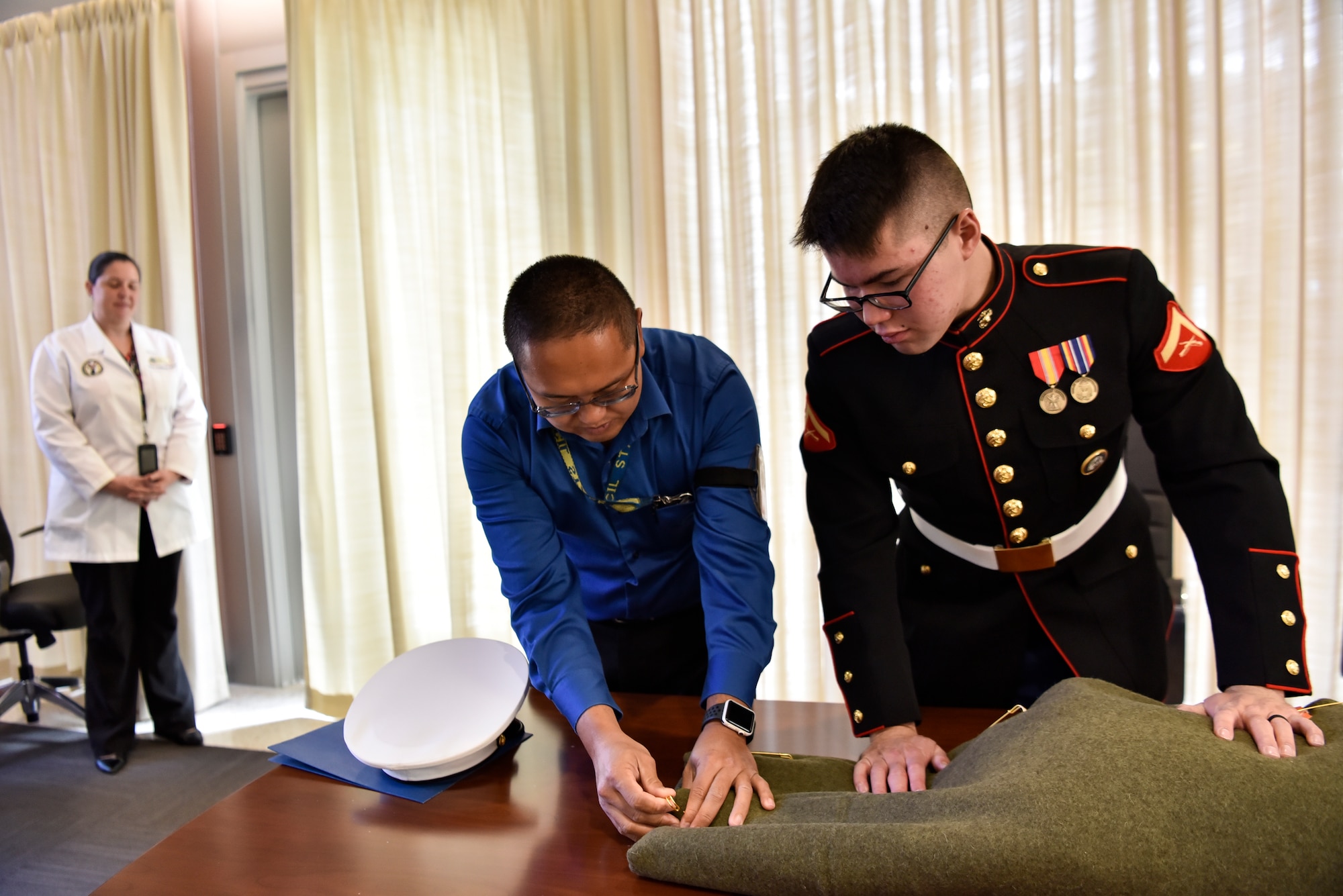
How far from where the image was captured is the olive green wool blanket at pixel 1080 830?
0.71 meters

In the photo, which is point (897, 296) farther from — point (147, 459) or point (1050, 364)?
point (147, 459)

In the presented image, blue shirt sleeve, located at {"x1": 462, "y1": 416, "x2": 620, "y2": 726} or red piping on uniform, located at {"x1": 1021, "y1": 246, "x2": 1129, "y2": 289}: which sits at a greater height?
red piping on uniform, located at {"x1": 1021, "y1": 246, "x2": 1129, "y2": 289}

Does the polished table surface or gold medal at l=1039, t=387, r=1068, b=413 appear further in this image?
gold medal at l=1039, t=387, r=1068, b=413

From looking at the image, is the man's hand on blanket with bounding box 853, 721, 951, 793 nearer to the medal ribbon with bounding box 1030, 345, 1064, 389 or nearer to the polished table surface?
the polished table surface

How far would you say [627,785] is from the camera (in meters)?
0.97

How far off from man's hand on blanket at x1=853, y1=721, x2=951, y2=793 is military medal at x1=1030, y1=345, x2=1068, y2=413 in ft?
1.73

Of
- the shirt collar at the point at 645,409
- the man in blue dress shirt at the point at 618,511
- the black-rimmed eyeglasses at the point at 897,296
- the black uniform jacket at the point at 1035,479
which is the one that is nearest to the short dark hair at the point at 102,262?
the man in blue dress shirt at the point at 618,511

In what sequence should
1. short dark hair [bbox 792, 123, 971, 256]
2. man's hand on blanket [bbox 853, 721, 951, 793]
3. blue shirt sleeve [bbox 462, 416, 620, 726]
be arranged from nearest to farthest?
man's hand on blanket [bbox 853, 721, 951, 793], short dark hair [bbox 792, 123, 971, 256], blue shirt sleeve [bbox 462, 416, 620, 726]

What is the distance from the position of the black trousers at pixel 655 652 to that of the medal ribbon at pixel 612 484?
0.97ft

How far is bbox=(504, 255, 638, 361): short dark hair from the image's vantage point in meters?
1.19

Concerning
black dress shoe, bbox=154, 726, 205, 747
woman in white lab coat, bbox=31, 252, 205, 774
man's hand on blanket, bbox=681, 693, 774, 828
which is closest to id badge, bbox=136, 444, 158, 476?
woman in white lab coat, bbox=31, 252, 205, 774

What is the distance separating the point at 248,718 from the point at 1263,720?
3.70 meters

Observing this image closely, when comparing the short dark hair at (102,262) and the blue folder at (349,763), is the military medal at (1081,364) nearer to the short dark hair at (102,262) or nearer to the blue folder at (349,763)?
the blue folder at (349,763)

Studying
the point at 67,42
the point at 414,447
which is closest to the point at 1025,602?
the point at 414,447
